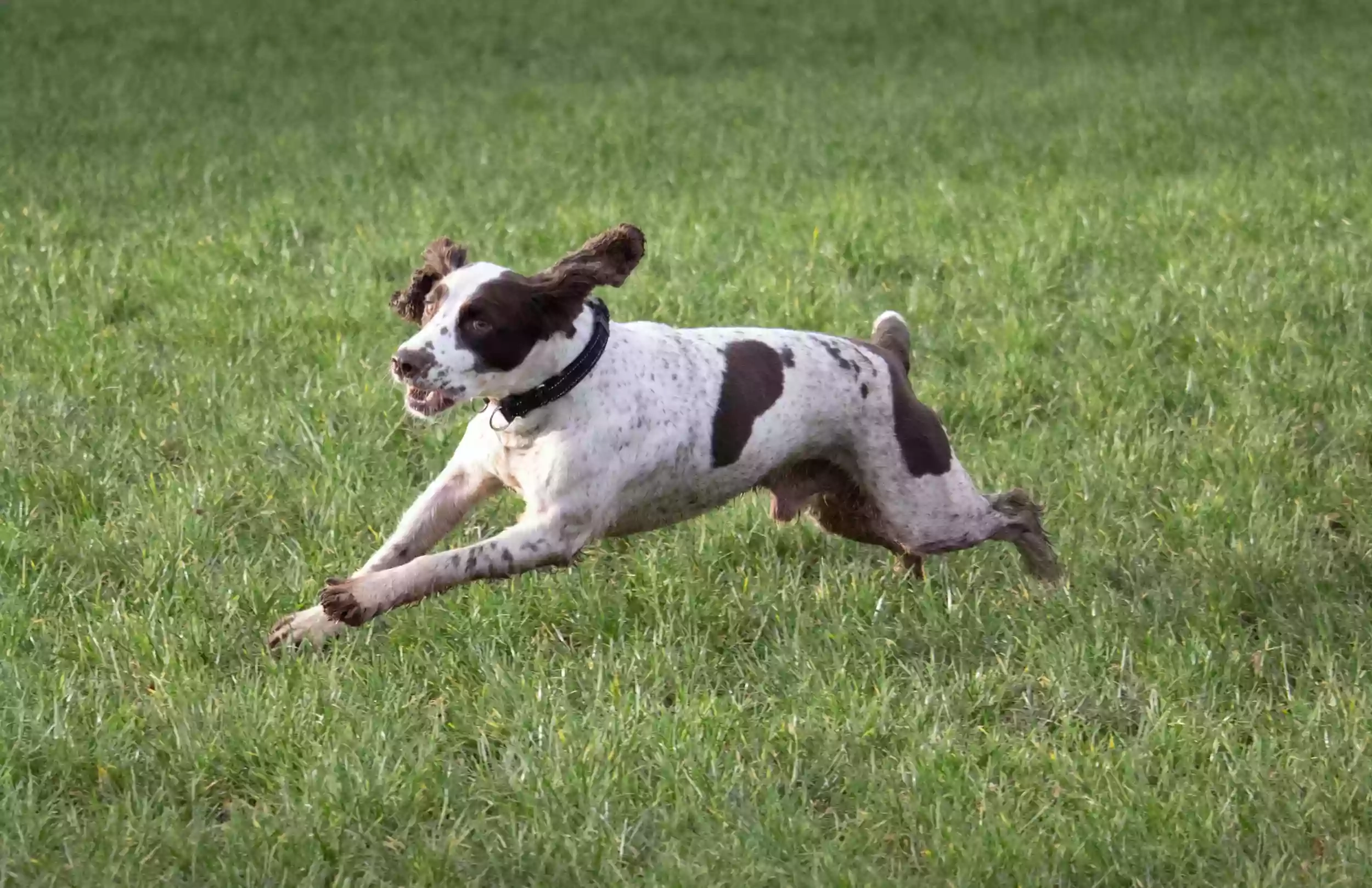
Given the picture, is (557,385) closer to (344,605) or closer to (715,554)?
(344,605)

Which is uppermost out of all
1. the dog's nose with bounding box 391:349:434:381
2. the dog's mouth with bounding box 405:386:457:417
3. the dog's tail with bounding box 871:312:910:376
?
the dog's nose with bounding box 391:349:434:381

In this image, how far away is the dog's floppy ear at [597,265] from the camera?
3941 mm

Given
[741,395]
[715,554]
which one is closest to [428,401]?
[741,395]

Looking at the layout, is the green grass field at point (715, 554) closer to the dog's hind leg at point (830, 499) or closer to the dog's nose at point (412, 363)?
the dog's hind leg at point (830, 499)

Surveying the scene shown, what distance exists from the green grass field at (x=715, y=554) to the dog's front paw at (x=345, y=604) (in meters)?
0.16

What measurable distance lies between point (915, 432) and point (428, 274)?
134 centimetres

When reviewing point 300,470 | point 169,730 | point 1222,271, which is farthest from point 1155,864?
point 1222,271

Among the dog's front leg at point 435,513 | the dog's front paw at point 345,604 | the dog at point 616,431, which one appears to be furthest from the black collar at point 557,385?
the dog's front paw at point 345,604

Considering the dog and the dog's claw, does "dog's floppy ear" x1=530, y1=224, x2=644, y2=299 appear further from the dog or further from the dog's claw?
the dog's claw

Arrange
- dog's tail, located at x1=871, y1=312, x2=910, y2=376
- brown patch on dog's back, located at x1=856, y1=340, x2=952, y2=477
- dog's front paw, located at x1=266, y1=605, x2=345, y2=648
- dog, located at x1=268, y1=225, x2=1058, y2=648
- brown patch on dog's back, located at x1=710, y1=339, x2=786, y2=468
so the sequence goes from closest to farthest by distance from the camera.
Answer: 1. dog, located at x1=268, y1=225, x2=1058, y2=648
2. dog's front paw, located at x1=266, y1=605, x2=345, y2=648
3. brown patch on dog's back, located at x1=710, y1=339, x2=786, y2=468
4. brown patch on dog's back, located at x1=856, y1=340, x2=952, y2=477
5. dog's tail, located at x1=871, y1=312, x2=910, y2=376

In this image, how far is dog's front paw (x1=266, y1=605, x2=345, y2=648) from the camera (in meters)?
4.07

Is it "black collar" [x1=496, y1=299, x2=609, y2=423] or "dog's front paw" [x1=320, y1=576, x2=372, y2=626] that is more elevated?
"black collar" [x1=496, y1=299, x2=609, y2=423]

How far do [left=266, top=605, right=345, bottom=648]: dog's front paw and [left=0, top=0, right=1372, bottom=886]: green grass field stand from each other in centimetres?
7

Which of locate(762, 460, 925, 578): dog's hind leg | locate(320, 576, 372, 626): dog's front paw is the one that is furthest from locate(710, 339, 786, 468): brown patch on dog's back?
locate(320, 576, 372, 626): dog's front paw
